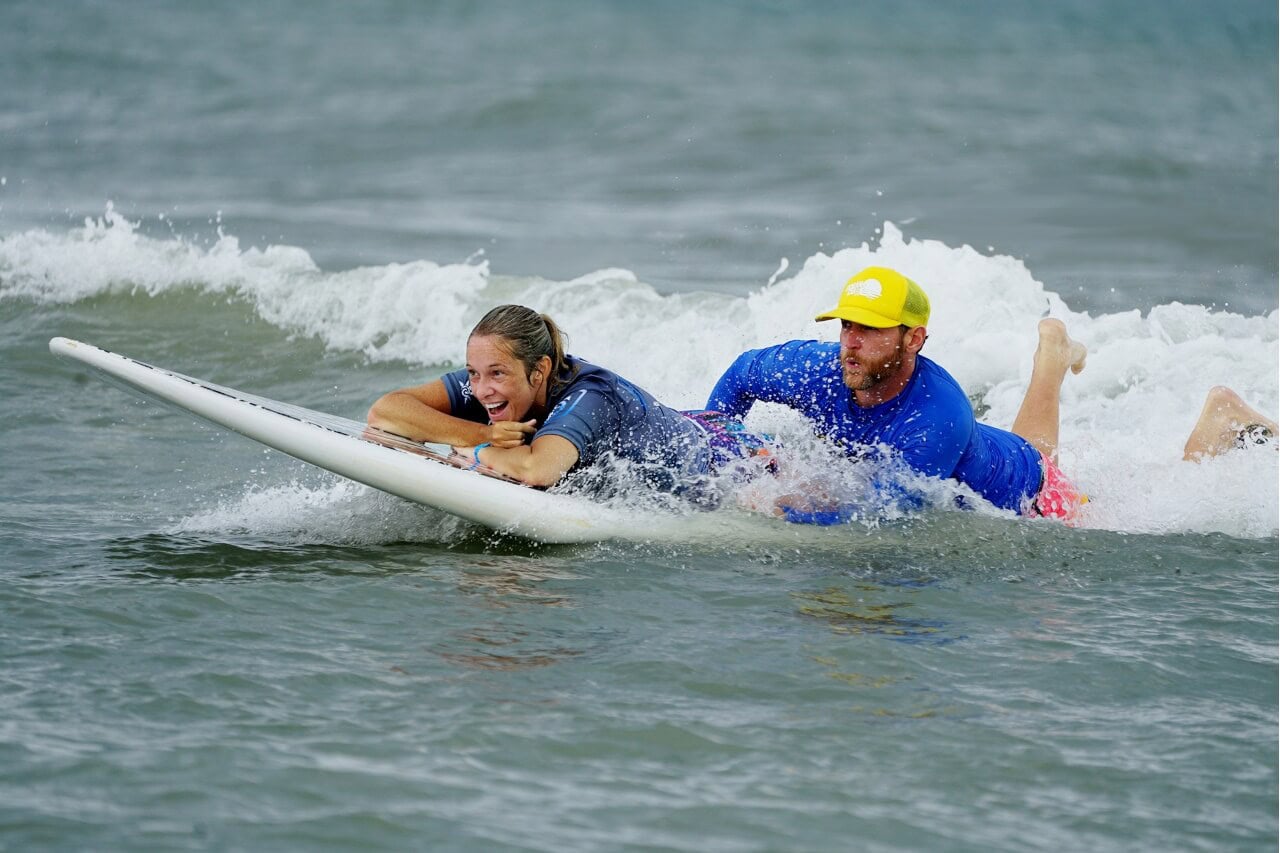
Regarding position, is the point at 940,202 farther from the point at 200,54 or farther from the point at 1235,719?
the point at 200,54

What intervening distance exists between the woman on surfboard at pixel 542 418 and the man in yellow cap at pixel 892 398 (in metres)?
0.41

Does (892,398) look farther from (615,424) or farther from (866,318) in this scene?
(615,424)

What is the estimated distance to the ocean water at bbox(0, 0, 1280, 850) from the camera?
12.5 feet

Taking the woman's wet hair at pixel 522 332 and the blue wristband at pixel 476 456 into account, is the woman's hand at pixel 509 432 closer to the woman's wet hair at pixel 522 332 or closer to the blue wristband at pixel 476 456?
the blue wristband at pixel 476 456

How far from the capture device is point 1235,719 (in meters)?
Result: 4.32

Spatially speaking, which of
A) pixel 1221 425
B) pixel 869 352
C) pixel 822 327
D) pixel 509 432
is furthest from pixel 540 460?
pixel 822 327

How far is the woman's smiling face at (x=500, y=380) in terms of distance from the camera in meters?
5.50

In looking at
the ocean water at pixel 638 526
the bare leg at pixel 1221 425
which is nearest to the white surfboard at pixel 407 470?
the ocean water at pixel 638 526

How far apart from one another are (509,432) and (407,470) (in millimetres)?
435

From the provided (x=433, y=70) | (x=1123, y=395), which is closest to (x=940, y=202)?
(x=1123, y=395)

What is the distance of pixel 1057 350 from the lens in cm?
744

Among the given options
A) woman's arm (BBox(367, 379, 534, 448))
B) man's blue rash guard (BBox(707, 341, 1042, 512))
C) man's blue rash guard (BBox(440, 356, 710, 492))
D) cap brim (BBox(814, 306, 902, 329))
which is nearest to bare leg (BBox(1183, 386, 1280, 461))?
man's blue rash guard (BBox(707, 341, 1042, 512))

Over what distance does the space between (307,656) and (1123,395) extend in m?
6.12

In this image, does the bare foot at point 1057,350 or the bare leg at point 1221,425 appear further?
the bare foot at point 1057,350
